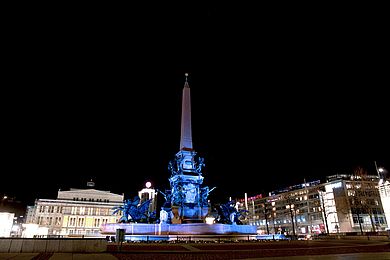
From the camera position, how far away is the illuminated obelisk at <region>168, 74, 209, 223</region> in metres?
40.2

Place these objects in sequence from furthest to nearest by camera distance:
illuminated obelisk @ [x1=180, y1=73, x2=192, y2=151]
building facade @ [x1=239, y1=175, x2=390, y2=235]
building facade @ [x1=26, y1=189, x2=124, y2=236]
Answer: building facade @ [x1=26, y1=189, x2=124, y2=236] → building facade @ [x1=239, y1=175, x2=390, y2=235] → illuminated obelisk @ [x1=180, y1=73, x2=192, y2=151]

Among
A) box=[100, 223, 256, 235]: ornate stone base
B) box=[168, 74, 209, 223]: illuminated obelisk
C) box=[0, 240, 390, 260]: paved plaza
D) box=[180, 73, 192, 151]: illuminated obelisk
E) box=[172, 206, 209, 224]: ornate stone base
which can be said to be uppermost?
box=[180, 73, 192, 151]: illuminated obelisk

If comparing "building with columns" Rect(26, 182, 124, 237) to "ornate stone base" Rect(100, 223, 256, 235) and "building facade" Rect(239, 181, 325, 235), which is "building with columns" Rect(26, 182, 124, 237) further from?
"ornate stone base" Rect(100, 223, 256, 235)

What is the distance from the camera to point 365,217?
318 feet

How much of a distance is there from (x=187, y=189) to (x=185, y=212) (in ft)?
11.1

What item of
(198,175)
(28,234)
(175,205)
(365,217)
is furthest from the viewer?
(365,217)

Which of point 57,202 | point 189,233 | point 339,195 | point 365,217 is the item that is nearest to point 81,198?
point 57,202

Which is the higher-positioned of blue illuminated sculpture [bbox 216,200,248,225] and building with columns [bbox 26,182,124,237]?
building with columns [bbox 26,182,124,237]

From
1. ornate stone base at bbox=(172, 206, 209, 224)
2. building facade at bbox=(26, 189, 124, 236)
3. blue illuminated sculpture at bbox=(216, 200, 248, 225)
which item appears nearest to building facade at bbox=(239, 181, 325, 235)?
building facade at bbox=(26, 189, 124, 236)

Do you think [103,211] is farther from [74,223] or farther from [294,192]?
[294,192]

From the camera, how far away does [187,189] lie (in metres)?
42.1

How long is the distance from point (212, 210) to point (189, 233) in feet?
34.8

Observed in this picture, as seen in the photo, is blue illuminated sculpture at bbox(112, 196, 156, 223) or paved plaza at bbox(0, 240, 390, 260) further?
blue illuminated sculpture at bbox(112, 196, 156, 223)

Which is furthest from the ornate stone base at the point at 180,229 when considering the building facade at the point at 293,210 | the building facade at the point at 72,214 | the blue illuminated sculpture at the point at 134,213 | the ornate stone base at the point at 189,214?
the building facade at the point at 72,214
